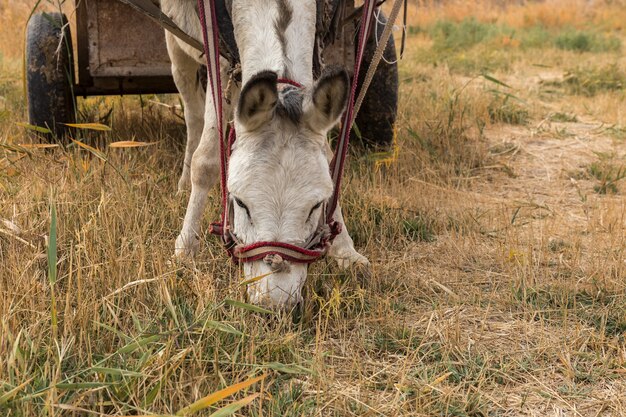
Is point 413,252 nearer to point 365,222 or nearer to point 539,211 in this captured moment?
point 365,222

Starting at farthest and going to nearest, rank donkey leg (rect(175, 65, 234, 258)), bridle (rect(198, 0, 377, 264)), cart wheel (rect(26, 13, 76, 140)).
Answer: cart wheel (rect(26, 13, 76, 140)) → donkey leg (rect(175, 65, 234, 258)) → bridle (rect(198, 0, 377, 264))

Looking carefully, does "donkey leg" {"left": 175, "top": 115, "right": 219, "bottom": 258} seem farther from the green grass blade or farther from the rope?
the green grass blade

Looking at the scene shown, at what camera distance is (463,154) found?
4516mm

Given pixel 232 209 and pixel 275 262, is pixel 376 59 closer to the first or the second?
pixel 232 209

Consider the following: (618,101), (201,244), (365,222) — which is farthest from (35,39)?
(618,101)

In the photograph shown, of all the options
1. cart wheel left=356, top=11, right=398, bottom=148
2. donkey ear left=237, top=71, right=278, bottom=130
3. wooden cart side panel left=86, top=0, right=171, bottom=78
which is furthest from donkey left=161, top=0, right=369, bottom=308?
cart wheel left=356, top=11, right=398, bottom=148

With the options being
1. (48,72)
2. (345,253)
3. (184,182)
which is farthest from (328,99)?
(48,72)

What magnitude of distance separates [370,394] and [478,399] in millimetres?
300

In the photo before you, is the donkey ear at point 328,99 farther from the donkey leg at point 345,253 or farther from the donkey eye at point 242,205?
the donkey leg at point 345,253

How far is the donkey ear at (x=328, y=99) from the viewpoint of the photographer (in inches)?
78.7

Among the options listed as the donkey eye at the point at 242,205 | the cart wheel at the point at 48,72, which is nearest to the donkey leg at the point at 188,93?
the cart wheel at the point at 48,72

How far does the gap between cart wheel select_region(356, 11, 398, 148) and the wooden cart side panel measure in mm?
1224

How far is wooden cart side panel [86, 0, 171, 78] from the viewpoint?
3816 millimetres

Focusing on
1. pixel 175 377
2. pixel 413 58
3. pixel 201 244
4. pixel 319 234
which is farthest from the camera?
pixel 413 58
